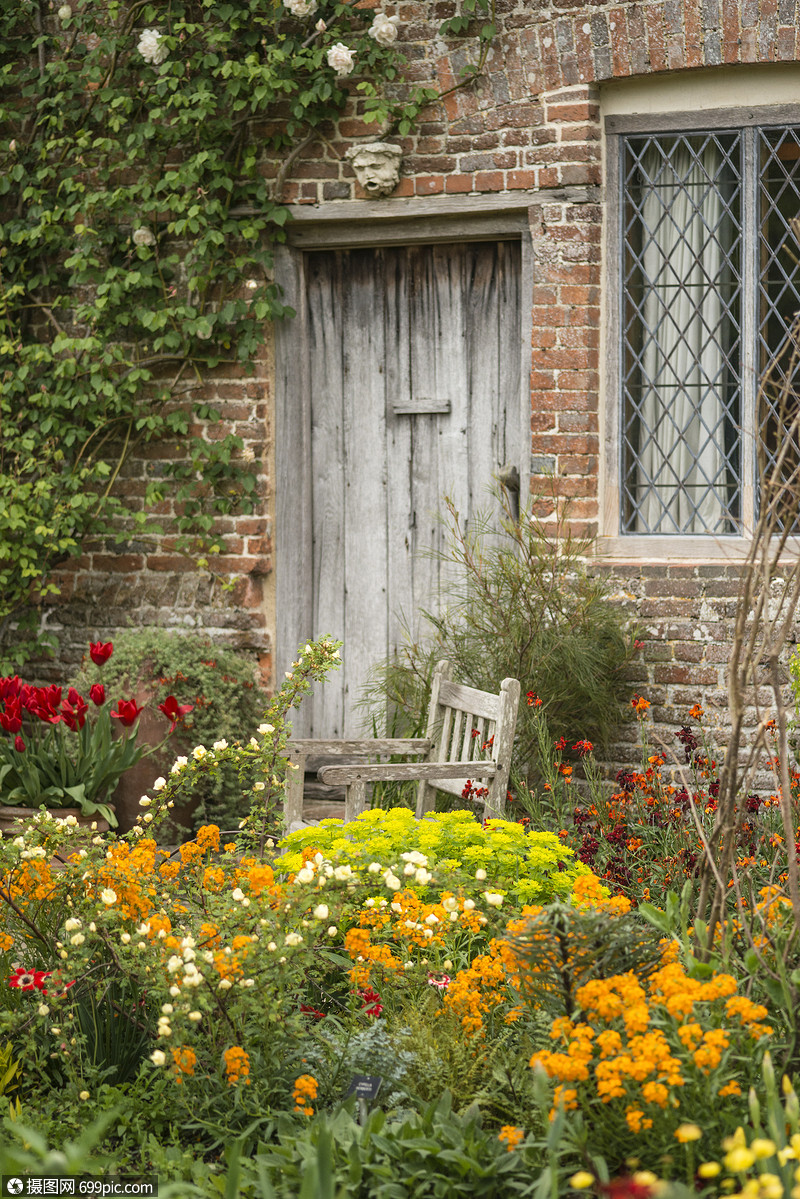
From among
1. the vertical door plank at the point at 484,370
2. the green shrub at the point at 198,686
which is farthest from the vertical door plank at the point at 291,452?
the vertical door plank at the point at 484,370

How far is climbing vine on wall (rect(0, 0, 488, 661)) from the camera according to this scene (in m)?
5.45

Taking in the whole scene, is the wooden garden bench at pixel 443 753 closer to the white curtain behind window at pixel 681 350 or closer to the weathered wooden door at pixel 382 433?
the weathered wooden door at pixel 382 433

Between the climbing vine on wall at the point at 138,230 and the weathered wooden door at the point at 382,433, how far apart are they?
0.34m

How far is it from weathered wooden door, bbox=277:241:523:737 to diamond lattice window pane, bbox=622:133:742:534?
1.78 feet

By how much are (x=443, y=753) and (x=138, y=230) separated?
2942mm

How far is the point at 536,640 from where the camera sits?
468 centimetres

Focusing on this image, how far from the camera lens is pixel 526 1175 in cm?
201

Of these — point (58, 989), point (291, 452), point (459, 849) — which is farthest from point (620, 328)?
point (58, 989)

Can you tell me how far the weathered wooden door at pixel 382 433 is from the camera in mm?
5574

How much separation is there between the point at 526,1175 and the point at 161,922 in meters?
0.91

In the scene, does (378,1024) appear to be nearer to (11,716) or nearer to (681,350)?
(11,716)

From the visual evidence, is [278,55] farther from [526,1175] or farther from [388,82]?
[526,1175]

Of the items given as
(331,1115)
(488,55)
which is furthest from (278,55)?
(331,1115)

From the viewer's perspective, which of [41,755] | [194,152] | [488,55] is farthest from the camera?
[194,152]
